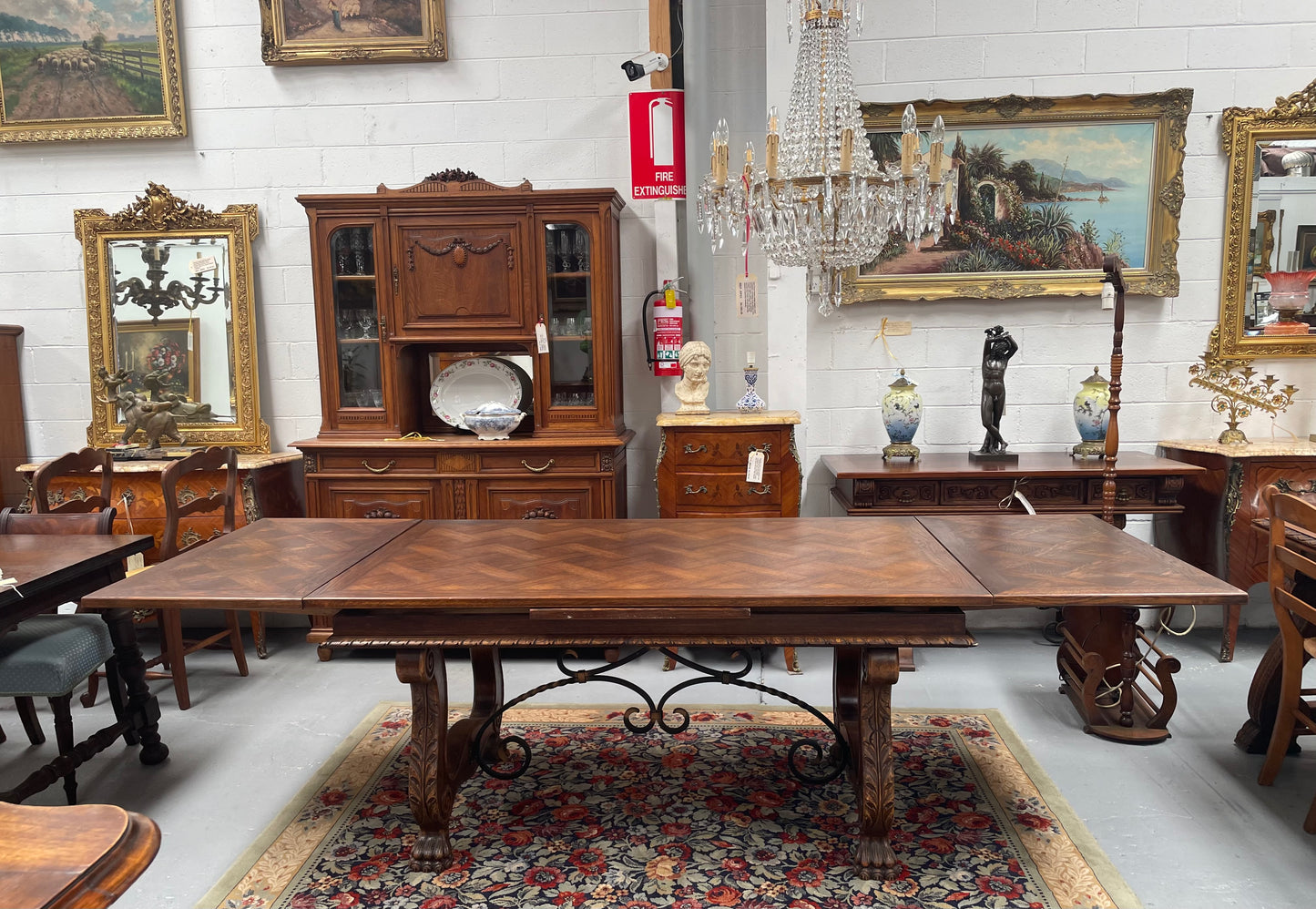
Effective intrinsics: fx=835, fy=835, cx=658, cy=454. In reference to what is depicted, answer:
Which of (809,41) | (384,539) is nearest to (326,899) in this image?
(384,539)

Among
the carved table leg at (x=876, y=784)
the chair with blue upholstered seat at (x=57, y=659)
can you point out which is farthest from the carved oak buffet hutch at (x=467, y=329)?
the carved table leg at (x=876, y=784)

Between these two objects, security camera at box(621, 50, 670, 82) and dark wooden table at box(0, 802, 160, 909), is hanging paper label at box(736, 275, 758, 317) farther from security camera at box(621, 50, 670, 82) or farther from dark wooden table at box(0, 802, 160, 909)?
dark wooden table at box(0, 802, 160, 909)

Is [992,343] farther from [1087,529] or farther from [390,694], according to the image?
[390,694]

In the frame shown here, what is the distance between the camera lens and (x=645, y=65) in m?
4.04

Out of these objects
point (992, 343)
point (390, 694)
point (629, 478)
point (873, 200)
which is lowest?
point (390, 694)

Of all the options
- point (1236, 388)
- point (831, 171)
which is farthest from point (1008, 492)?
point (831, 171)

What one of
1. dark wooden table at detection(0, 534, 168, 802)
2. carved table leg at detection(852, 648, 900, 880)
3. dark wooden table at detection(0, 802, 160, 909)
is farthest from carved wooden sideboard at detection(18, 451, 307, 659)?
carved table leg at detection(852, 648, 900, 880)

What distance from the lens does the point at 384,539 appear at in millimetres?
2783

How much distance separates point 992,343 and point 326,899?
348 cm

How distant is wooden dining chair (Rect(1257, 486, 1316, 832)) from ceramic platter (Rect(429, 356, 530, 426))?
3.24 m

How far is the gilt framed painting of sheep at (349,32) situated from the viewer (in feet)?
14.2

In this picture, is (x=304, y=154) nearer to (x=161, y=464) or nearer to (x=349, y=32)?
(x=349, y=32)

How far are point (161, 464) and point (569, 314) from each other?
2086 mm

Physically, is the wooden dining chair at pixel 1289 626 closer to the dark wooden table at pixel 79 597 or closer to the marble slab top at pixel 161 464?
the dark wooden table at pixel 79 597
